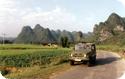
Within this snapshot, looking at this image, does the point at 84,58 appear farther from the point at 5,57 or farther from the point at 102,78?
the point at 5,57

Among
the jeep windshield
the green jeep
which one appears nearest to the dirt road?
the green jeep

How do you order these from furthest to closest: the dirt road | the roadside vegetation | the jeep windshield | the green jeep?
the roadside vegetation → the jeep windshield → the green jeep → the dirt road

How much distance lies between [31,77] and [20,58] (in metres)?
24.1

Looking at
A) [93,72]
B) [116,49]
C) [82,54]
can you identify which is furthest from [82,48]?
[116,49]

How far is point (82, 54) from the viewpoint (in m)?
32.2

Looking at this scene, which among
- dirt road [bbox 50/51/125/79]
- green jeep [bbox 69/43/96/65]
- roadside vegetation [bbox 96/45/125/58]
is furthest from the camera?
roadside vegetation [bbox 96/45/125/58]

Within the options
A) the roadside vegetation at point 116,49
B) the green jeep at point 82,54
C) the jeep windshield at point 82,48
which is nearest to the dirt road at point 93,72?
the green jeep at point 82,54

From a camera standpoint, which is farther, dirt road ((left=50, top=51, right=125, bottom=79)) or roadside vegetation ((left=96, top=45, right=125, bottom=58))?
roadside vegetation ((left=96, top=45, right=125, bottom=58))

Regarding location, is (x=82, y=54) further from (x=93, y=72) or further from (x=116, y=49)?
(x=116, y=49)

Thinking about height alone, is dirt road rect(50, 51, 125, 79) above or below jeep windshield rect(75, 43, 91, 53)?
below

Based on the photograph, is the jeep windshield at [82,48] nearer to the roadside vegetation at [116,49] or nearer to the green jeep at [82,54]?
the green jeep at [82,54]

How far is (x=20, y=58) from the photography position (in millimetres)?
46500

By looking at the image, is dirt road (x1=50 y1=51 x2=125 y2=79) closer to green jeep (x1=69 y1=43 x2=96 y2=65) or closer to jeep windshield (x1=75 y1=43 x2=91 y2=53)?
green jeep (x1=69 y1=43 x2=96 y2=65)

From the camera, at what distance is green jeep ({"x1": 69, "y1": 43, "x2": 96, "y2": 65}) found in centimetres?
3206
